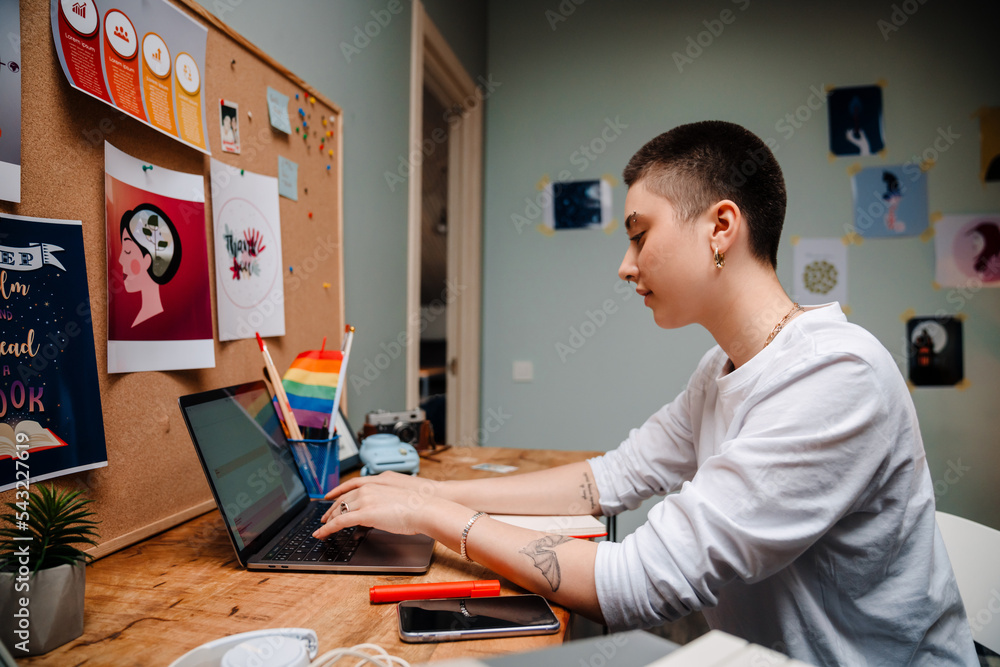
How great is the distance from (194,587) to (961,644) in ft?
3.21

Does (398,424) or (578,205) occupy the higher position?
(578,205)

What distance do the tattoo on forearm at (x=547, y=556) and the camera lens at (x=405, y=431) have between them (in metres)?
0.68

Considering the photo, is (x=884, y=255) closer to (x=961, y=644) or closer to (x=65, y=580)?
(x=961, y=644)

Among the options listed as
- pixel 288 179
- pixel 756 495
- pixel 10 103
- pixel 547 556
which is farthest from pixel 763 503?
pixel 288 179

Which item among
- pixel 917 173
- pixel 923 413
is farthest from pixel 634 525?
pixel 917 173

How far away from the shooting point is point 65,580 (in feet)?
1.73

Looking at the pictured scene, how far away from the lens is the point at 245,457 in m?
0.80

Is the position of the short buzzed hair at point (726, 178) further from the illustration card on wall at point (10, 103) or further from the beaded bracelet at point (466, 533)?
the illustration card on wall at point (10, 103)

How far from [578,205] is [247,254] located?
1744 mm

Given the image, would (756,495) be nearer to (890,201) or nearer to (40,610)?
(40,610)

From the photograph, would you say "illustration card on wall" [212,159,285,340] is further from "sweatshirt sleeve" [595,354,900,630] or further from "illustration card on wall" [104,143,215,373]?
"sweatshirt sleeve" [595,354,900,630]

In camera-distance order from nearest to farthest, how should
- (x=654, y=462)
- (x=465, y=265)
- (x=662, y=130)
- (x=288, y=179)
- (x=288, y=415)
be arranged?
(x=288, y=415) < (x=654, y=462) < (x=288, y=179) < (x=662, y=130) < (x=465, y=265)

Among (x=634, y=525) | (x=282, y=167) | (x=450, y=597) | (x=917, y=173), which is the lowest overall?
(x=634, y=525)

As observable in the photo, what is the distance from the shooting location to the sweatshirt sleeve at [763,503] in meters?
0.64
